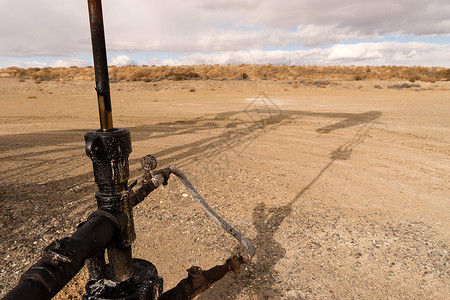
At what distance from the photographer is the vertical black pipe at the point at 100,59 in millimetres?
1374

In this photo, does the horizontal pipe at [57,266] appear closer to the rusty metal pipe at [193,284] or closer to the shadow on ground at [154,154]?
the rusty metal pipe at [193,284]

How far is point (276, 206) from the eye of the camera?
15.4 feet

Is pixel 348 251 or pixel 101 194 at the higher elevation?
pixel 101 194

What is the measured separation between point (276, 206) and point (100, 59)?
378 centimetres

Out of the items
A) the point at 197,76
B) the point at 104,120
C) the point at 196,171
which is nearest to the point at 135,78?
the point at 197,76

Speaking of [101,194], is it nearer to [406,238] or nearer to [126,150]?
[126,150]

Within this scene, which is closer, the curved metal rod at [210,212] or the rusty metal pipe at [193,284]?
the rusty metal pipe at [193,284]

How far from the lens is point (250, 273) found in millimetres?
Result: 3277

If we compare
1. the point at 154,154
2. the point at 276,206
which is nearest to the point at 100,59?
the point at 276,206

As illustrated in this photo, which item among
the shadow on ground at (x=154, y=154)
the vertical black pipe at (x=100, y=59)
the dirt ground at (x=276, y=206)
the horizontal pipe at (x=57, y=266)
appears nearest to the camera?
the horizontal pipe at (x=57, y=266)

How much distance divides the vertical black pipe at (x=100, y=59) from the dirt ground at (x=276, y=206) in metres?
2.27

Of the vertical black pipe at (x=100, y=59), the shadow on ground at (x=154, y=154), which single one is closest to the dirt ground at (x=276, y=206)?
the shadow on ground at (x=154, y=154)

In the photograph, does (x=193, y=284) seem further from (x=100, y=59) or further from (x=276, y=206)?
(x=276, y=206)

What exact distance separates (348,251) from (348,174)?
269cm
